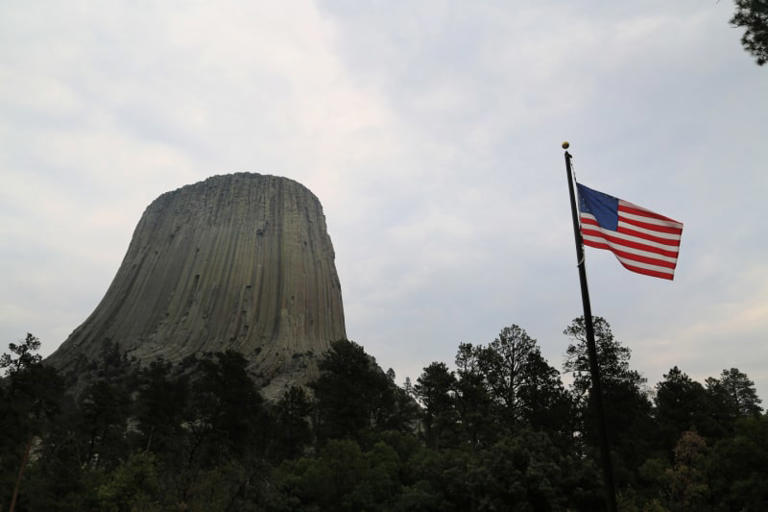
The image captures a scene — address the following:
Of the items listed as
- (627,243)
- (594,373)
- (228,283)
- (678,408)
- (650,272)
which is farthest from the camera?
(228,283)

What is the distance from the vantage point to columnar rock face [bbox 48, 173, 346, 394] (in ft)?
271

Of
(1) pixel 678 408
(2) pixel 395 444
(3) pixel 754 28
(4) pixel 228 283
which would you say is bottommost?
(2) pixel 395 444

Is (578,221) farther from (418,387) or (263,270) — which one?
(263,270)

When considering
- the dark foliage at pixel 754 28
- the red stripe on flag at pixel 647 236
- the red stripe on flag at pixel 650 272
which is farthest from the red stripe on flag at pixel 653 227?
the dark foliage at pixel 754 28

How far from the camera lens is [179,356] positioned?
79.8 metres

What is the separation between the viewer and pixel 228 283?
89.4 m

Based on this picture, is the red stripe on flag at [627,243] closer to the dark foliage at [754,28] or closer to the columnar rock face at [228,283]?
the dark foliage at [754,28]

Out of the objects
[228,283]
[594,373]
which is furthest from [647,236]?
[228,283]

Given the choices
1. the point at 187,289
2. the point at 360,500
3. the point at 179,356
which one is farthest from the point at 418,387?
the point at 187,289

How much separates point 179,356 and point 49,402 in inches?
2257

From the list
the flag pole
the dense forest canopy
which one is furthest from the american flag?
the dense forest canopy

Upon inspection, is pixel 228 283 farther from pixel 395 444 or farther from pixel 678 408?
pixel 678 408

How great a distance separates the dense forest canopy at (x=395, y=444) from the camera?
81.0 feet

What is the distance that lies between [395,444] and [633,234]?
98.5ft
